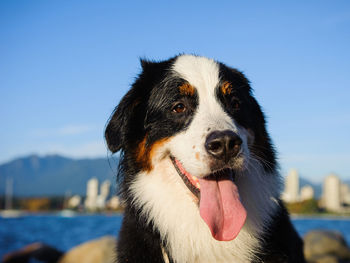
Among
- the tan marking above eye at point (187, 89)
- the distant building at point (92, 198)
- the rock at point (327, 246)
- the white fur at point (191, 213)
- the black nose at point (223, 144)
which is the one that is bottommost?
the distant building at point (92, 198)

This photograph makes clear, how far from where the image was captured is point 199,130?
3418 millimetres

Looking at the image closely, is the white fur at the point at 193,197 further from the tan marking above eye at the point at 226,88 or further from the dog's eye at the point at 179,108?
the dog's eye at the point at 179,108

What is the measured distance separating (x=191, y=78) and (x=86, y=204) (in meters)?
135

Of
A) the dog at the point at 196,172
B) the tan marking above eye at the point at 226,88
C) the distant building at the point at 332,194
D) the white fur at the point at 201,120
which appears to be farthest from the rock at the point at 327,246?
the distant building at the point at 332,194

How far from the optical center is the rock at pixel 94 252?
1195cm

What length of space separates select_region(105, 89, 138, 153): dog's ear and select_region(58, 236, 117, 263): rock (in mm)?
8473

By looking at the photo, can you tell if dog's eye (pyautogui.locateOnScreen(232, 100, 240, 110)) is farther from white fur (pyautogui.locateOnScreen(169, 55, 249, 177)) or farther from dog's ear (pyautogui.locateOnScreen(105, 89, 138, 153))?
dog's ear (pyautogui.locateOnScreen(105, 89, 138, 153))

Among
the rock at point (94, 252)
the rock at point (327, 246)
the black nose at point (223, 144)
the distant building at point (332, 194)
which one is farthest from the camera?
the distant building at point (332, 194)

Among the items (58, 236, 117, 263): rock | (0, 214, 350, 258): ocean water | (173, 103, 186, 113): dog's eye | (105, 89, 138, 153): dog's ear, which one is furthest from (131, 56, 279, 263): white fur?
(58, 236, 117, 263): rock

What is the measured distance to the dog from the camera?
131 inches

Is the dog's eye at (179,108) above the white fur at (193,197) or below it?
above

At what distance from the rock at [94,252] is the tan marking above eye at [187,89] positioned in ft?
29.6

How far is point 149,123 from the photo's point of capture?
4.00 meters

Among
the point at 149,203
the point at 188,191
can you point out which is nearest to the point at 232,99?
the point at 188,191
